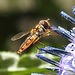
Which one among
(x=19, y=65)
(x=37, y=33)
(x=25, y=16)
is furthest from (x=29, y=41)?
(x=25, y=16)

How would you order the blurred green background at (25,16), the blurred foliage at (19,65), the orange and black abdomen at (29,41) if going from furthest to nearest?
the blurred green background at (25,16)
the blurred foliage at (19,65)
the orange and black abdomen at (29,41)

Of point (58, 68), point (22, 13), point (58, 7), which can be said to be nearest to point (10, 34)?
point (22, 13)

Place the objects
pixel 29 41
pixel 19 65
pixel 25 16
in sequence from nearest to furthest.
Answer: pixel 29 41 < pixel 19 65 < pixel 25 16

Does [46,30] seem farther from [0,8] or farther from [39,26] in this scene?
[0,8]

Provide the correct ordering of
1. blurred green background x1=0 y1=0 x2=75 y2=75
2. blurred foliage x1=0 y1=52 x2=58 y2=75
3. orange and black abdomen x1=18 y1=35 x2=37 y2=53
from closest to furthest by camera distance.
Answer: orange and black abdomen x1=18 y1=35 x2=37 y2=53
blurred foliage x1=0 y1=52 x2=58 y2=75
blurred green background x1=0 y1=0 x2=75 y2=75

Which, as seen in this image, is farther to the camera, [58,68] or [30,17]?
[30,17]

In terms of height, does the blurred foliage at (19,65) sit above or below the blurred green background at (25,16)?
below

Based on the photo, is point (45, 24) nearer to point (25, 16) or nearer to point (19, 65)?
point (19, 65)

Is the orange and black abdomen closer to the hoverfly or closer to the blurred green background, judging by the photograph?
the hoverfly

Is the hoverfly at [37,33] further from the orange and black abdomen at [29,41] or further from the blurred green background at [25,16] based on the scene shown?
the blurred green background at [25,16]

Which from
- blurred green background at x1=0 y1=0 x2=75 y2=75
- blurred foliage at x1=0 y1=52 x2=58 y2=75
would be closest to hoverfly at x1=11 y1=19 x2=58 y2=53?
blurred foliage at x1=0 y1=52 x2=58 y2=75

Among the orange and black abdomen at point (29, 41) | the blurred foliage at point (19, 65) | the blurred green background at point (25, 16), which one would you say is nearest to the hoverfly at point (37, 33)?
the orange and black abdomen at point (29, 41)
